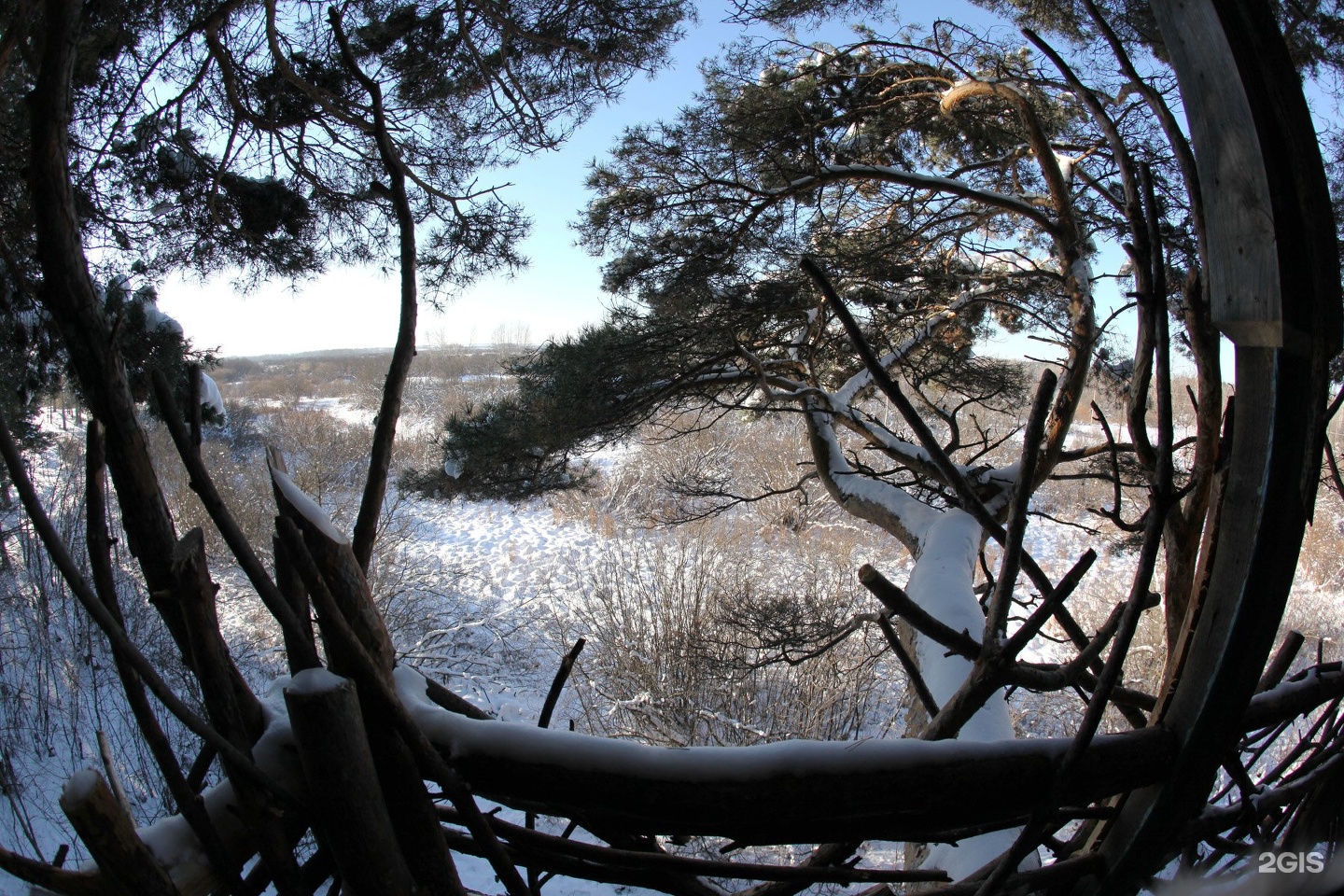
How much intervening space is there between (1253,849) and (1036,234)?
3.83 meters

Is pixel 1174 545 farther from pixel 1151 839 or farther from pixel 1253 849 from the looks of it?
pixel 1151 839

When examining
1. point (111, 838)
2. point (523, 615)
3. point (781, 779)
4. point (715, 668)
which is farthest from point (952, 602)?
point (523, 615)

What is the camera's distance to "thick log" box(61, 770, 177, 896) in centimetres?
23

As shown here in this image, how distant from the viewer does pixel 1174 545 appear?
625 millimetres

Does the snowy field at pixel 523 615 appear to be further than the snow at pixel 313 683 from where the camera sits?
Yes

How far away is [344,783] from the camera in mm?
260

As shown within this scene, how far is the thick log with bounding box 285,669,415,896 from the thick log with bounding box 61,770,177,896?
2.1 inches

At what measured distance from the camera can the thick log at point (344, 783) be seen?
0.26 metres

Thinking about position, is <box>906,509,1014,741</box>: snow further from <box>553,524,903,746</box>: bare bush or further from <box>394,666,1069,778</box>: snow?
<box>553,524,903,746</box>: bare bush

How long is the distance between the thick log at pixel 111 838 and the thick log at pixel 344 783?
5 cm

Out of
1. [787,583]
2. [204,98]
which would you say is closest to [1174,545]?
[204,98]

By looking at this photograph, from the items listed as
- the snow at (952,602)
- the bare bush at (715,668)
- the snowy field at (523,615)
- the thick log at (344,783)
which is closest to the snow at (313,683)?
the thick log at (344,783)

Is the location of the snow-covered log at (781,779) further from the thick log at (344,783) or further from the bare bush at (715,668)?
the bare bush at (715,668)

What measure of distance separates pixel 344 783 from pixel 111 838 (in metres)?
0.08
